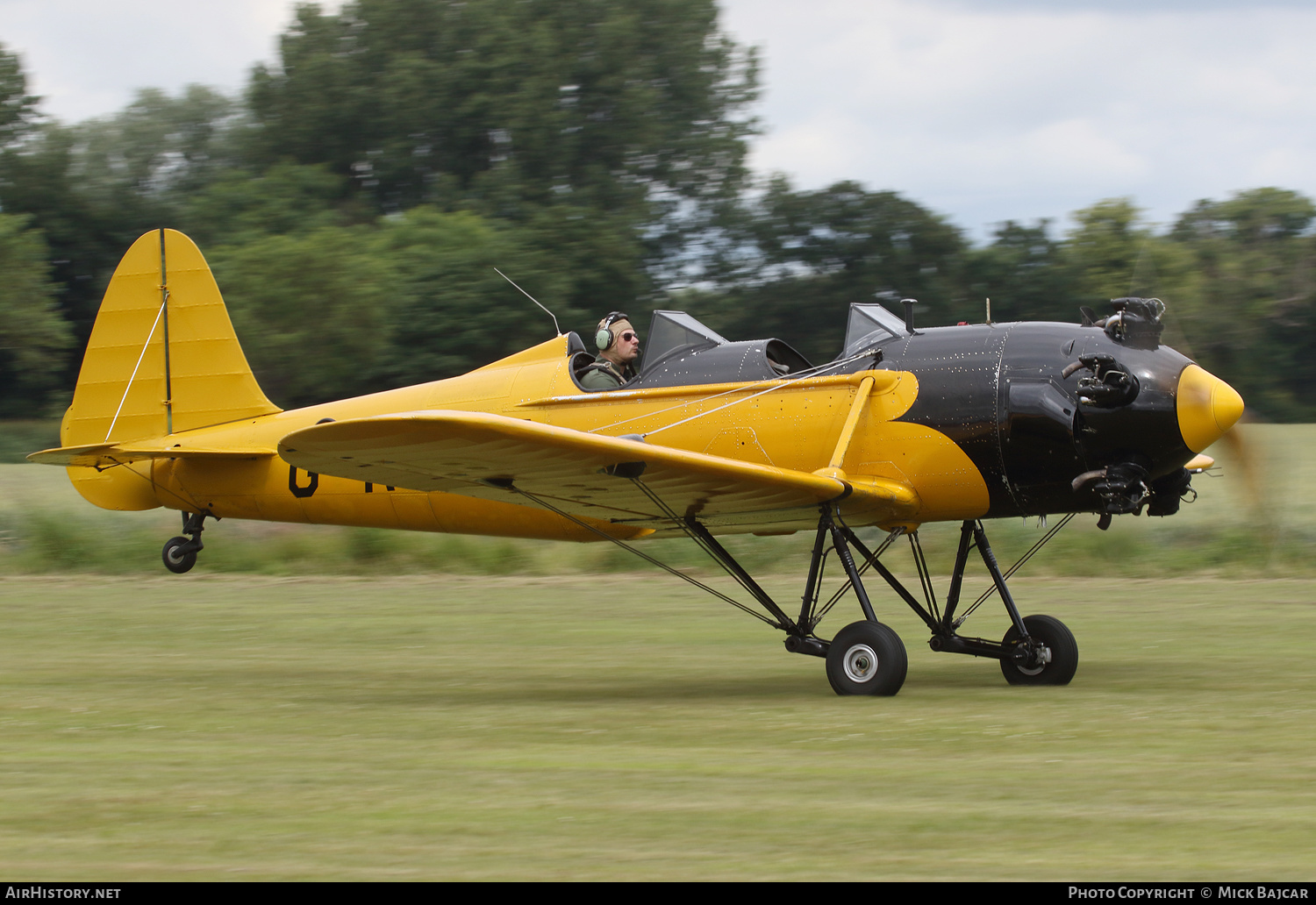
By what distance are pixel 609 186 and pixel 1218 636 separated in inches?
1763

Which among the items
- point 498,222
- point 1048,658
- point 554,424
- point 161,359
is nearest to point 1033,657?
point 1048,658

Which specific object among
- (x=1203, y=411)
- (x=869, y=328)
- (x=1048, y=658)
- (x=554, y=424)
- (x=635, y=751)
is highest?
(x=869, y=328)

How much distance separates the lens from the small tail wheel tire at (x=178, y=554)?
11.9 metres

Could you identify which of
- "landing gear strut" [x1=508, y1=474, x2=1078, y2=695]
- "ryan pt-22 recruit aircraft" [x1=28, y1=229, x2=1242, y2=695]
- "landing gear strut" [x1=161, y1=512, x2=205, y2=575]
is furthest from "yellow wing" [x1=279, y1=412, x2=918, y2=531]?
"landing gear strut" [x1=161, y1=512, x2=205, y2=575]

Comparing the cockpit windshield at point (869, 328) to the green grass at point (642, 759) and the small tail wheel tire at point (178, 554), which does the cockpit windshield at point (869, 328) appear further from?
the small tail wheel tire at point (178, 554)

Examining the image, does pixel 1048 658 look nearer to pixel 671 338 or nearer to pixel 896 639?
pixel 896 639

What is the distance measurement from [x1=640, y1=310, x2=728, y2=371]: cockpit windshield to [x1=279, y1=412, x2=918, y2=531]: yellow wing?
71cm

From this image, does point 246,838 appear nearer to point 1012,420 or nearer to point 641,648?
point 1012,420

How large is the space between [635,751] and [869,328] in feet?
12.4

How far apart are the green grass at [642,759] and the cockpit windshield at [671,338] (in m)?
2.31

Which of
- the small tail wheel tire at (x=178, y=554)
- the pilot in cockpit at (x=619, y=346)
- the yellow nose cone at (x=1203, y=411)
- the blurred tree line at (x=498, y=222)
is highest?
the blurred tree line at (x=498, y=222)

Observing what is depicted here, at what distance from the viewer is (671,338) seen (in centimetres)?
1014

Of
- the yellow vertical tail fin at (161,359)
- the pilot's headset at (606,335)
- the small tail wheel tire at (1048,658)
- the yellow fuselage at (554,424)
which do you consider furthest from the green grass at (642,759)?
the pilot's headset at (606,335)

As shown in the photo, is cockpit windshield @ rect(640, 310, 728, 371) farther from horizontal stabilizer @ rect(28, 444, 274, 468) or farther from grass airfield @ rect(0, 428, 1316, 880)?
horizontal stabilizer @ rect(28, 444, 274, 468)
